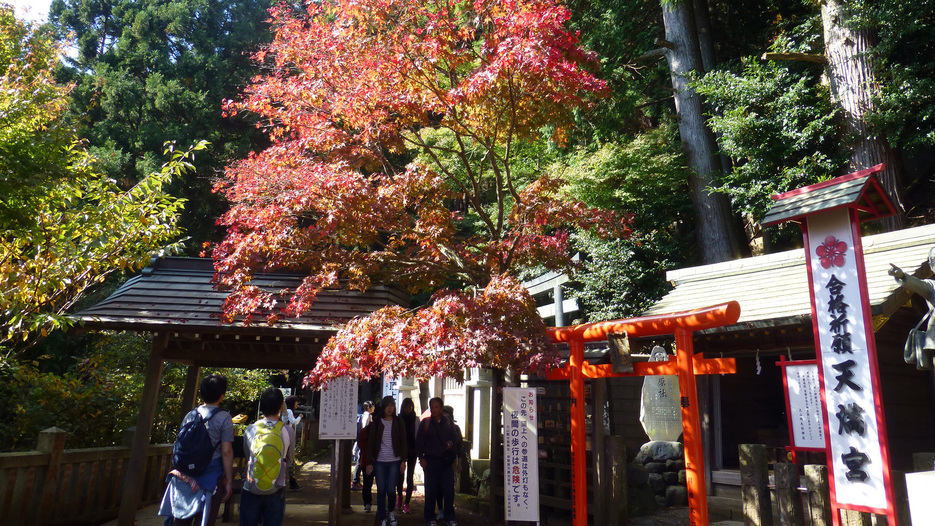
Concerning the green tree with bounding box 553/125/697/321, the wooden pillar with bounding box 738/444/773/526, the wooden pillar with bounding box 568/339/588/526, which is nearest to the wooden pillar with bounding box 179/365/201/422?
the wooden pillar with bounding box 568/339/588/526

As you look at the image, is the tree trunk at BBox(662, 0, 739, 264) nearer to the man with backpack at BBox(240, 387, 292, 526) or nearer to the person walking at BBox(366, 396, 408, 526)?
the person walking at BBox(366, 396, 408, 526)

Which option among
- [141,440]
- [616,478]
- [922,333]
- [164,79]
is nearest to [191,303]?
[141,440]

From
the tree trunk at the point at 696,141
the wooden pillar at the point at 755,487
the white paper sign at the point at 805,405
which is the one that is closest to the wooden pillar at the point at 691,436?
the wooden pillar at the point at 755,487

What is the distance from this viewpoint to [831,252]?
227 inches

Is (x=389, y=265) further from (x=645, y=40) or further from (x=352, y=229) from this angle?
(x=645, y=40)

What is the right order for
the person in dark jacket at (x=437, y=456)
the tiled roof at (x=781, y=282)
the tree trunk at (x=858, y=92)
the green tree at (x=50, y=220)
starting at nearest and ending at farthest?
the green tree at (x=50, y=220), the tiled roof at (x=781, y=282), the person in dark jacket at (x=437, y=456), the tree trunk at (x=858, y=92)

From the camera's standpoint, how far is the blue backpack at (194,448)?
16.3ft

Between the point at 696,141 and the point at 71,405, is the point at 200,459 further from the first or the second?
the point at 696,141

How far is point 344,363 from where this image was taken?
711cm

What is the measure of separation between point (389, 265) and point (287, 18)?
4.04m

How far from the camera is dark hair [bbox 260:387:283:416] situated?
5.28 metres

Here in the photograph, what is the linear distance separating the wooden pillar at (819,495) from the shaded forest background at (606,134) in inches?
161

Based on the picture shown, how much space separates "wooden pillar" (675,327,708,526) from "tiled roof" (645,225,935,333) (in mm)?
2190

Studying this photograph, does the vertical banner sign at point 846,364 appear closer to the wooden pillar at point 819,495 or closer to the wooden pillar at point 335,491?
the wooden pillar at point 819,495
